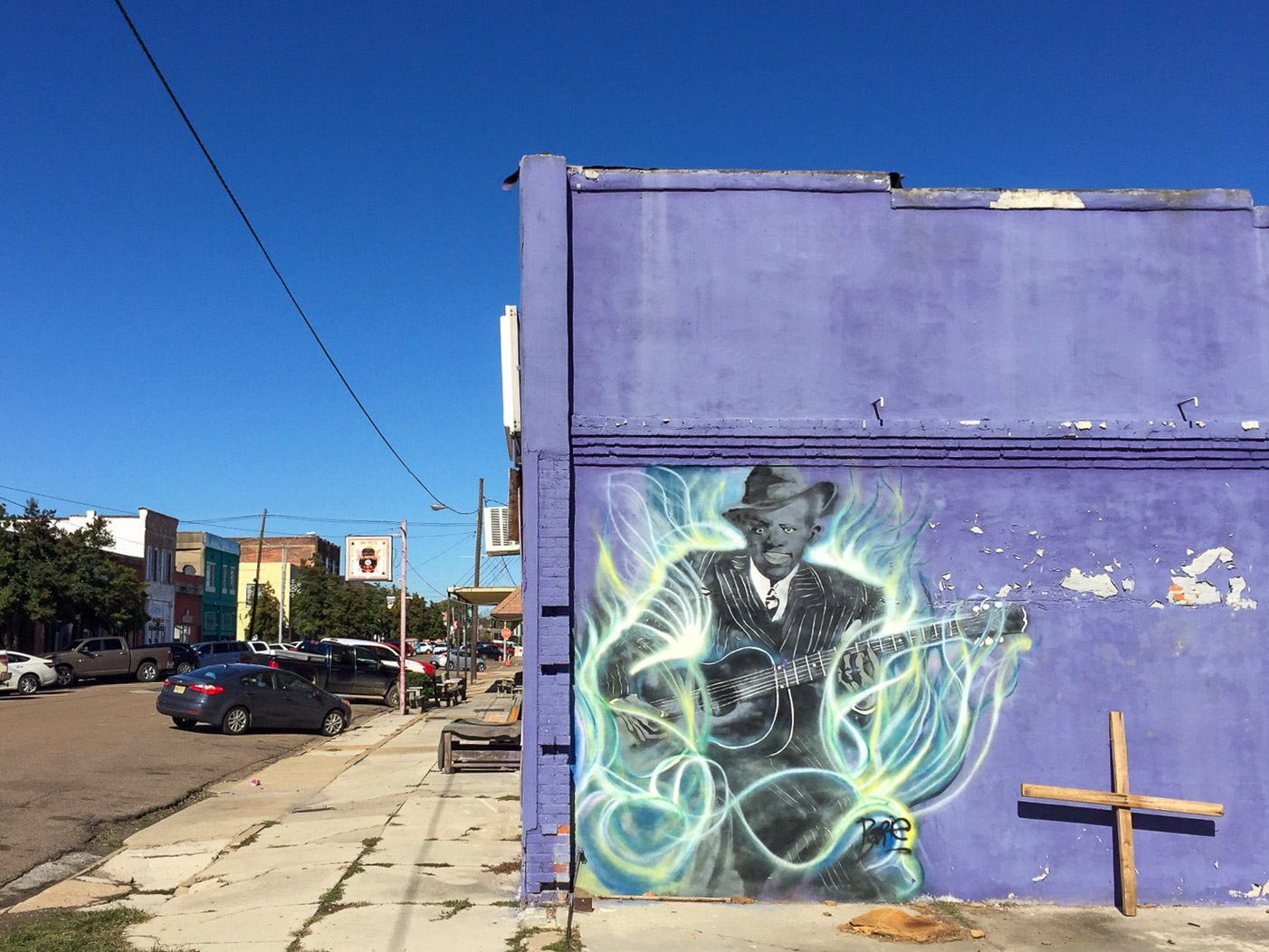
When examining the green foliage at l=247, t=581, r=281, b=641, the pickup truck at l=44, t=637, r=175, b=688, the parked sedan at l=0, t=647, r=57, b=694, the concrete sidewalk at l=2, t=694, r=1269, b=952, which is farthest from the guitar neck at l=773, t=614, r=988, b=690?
the green foliage at l=247, t=581, r=281, b=641

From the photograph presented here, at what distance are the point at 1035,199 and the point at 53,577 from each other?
39011 mm

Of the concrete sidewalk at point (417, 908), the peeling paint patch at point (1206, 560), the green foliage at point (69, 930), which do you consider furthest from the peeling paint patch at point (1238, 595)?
the green foliage at point (69, 930)

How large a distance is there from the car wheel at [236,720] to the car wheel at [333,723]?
4.99ft

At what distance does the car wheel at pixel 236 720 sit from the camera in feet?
65.2

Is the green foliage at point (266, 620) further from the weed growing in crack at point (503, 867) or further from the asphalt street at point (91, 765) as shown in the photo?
the weed growing in crack at point (503, 867)

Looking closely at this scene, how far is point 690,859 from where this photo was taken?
298 inches

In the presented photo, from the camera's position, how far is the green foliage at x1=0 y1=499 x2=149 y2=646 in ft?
124

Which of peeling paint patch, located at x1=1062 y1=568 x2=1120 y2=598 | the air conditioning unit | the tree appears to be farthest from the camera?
the tree

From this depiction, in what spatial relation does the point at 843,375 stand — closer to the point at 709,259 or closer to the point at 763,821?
the point at 709,259

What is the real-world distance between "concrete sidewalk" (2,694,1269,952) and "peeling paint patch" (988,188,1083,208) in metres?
5.04

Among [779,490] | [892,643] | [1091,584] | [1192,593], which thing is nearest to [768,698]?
[892,643]

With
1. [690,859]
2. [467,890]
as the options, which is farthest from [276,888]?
[690,859]
